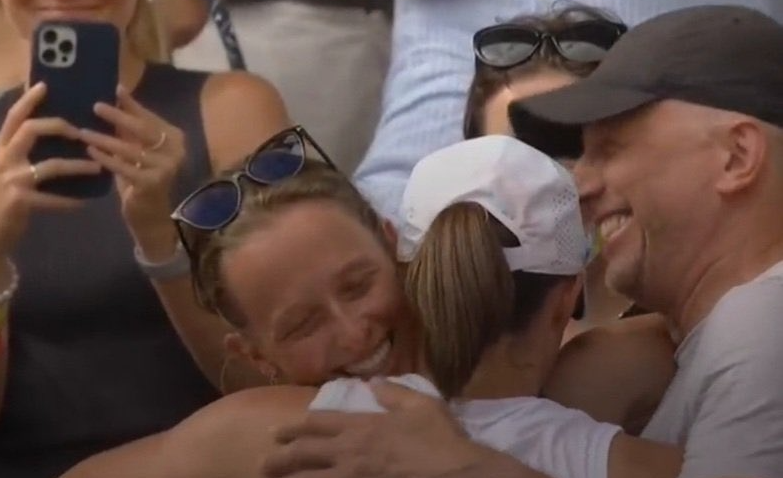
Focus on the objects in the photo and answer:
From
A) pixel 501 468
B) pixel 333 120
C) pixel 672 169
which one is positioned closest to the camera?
pixel 501 468

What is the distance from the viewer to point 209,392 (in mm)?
817

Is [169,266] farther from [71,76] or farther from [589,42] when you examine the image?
[589,42]

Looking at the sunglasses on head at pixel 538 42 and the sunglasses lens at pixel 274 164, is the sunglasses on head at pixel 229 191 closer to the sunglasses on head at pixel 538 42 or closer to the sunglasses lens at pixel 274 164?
the sunglasses lens at pixel 274 164

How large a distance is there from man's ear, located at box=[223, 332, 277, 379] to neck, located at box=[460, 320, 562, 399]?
4.5 inches

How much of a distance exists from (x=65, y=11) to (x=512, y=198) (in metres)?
0.28

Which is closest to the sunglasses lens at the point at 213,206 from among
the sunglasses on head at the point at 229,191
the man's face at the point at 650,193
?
the sunglasses on head at the point at 229,191

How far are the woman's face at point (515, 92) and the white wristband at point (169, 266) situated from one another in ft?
0.73

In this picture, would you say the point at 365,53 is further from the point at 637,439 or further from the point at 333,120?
the point at 637,439

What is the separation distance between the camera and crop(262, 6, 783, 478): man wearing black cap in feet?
2.17

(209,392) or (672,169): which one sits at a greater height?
(672,169)

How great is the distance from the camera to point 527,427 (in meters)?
0.69

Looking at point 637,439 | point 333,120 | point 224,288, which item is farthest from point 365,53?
point 637,439

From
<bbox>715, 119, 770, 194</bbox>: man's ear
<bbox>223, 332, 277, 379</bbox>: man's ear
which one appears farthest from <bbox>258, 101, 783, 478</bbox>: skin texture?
<bbox>223, 332, 277, 379</bbox>: man's ear

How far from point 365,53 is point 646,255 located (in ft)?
0.85
